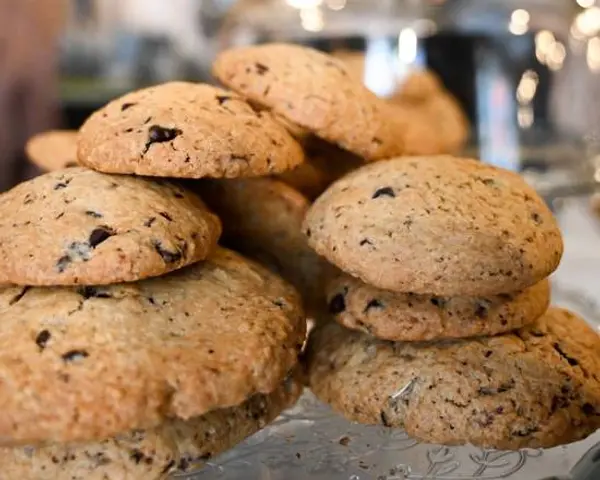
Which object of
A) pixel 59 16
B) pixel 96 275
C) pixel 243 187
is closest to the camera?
pixel 96 275

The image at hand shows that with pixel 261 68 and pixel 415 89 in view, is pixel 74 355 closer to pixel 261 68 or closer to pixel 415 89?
pixel 261 68

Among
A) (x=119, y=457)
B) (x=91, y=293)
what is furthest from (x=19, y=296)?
(x=119, y=457)

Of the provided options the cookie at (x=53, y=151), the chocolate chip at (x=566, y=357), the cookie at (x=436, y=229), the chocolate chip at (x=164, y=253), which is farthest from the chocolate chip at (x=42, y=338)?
the chocolate chip at (x=566, y=357)

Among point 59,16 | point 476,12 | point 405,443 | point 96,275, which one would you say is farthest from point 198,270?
point 476,12

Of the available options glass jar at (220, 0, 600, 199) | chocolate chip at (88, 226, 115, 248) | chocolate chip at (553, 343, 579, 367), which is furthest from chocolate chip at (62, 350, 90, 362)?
glass jar at (220, 0, 600, 199)

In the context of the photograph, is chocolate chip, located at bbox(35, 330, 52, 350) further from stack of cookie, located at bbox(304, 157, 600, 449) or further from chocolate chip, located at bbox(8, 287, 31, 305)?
stack of cookie, located at bbox(304, 157, 600, 449)

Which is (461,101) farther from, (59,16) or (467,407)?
(467,407)

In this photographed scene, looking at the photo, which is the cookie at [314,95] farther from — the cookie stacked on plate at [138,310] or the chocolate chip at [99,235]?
the chocolate chip at [99,235]
